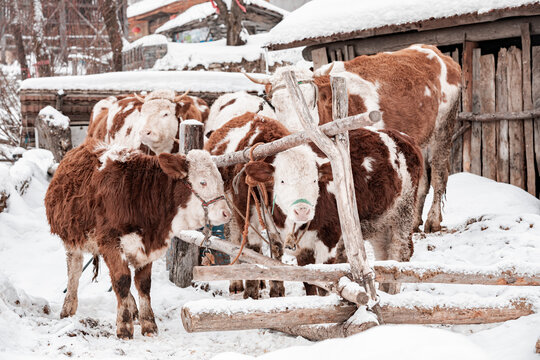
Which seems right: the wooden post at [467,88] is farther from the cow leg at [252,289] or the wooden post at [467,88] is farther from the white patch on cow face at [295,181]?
the white patch on cow face at [295,181]

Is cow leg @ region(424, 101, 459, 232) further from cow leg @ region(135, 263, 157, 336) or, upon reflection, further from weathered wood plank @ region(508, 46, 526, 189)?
cow leg @ region(135, 263, 157, 336)

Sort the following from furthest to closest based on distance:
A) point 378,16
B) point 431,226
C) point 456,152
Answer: point 456,152, point 378,16, point 431,226

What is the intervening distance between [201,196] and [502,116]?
5833 millimetres

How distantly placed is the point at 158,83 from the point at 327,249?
8175mm

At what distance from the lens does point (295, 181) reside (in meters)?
4.54

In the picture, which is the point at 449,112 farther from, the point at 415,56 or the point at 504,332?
the point at 504,332

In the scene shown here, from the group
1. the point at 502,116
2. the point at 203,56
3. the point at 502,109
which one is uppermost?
the point at 203,56

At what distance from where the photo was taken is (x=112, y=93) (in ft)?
39.3

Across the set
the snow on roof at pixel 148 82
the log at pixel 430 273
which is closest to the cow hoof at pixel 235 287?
the log at pixel 430 273

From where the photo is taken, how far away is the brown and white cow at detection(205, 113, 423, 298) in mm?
4574

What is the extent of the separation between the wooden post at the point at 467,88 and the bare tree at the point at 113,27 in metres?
12.3

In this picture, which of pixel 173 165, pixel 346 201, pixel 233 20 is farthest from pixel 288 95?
pixel 233 20

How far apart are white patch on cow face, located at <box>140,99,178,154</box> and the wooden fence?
183 inches

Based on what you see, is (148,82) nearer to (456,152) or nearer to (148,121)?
(148,121)
